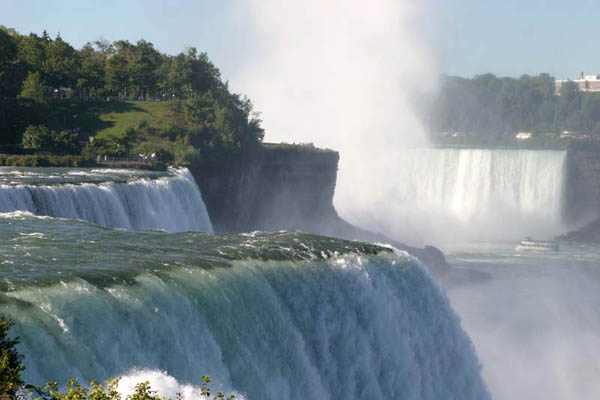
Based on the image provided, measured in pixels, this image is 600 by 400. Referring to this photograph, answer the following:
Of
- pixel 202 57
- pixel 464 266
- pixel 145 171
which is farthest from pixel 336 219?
pixel 145 171

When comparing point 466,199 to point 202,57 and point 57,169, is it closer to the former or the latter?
point 202,57

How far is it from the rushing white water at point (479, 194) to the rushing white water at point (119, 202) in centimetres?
4762

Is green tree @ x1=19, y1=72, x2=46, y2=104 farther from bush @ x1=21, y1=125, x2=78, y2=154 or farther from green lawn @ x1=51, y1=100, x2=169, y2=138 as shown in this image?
bush @ x1=21, y1=125, x2=78, y2=154

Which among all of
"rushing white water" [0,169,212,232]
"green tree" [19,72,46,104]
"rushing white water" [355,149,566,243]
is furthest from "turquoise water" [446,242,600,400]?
"green tree" [19,72,46,104]

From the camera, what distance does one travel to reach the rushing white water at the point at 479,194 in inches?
3765

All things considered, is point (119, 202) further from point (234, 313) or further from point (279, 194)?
point (279, 194)

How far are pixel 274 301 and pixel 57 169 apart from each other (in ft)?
92.7

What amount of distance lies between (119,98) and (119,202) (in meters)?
47.8

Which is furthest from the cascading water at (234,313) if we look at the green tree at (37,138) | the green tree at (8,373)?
the green tree at (37,138)

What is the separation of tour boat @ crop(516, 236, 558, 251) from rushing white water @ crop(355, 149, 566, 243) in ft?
31.0

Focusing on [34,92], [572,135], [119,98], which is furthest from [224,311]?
[572,135]

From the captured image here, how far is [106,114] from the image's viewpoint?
75438 mm

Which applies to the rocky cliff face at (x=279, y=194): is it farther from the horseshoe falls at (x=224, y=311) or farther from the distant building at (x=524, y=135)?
the distant building at (x=524, y=135)

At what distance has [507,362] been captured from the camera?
44375 mm
